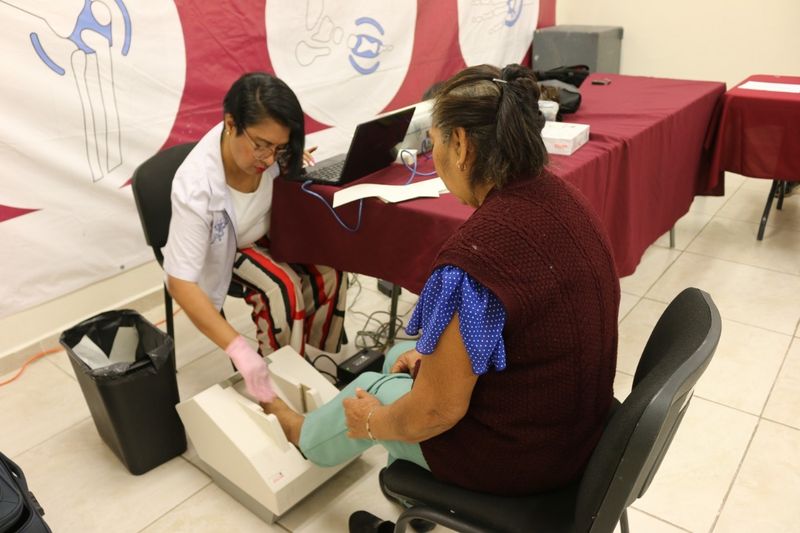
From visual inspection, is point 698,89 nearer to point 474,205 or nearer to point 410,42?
point 410,42

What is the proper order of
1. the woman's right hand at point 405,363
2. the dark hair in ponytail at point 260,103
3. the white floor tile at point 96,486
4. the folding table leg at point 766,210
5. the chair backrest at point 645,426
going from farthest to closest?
1. the folding table leg at point 766,210
2. the white floor tile at point 96,486
3. the dark hair in ponytail at point 260,103
4. the woman's right hand at point 405,363
5. the chair backrest at point 645,426

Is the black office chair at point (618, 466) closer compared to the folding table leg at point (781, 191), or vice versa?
the black office chair at point (618, 466)

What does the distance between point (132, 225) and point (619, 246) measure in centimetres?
180

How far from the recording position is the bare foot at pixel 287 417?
1.46m

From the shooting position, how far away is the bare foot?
1.46 m

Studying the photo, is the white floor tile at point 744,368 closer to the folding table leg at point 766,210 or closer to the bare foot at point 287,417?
the folding table leg at point 766,210

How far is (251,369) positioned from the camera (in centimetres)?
149

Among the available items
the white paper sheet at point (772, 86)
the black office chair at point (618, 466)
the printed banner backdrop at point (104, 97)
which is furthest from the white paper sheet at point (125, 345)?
the white paper sheet at point (772, 86)

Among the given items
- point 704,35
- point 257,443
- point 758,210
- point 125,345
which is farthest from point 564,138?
point 704,35

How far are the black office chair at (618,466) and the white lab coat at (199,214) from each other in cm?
78

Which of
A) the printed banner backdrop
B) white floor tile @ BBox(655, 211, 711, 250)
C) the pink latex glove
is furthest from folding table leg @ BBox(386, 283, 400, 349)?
white floor tile @ BBox(655, 211, 711, 250)

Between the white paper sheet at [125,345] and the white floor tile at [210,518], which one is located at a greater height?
the white paper sheet at [125,345]

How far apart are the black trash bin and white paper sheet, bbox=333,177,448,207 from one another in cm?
60

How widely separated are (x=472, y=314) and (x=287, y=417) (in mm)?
820
